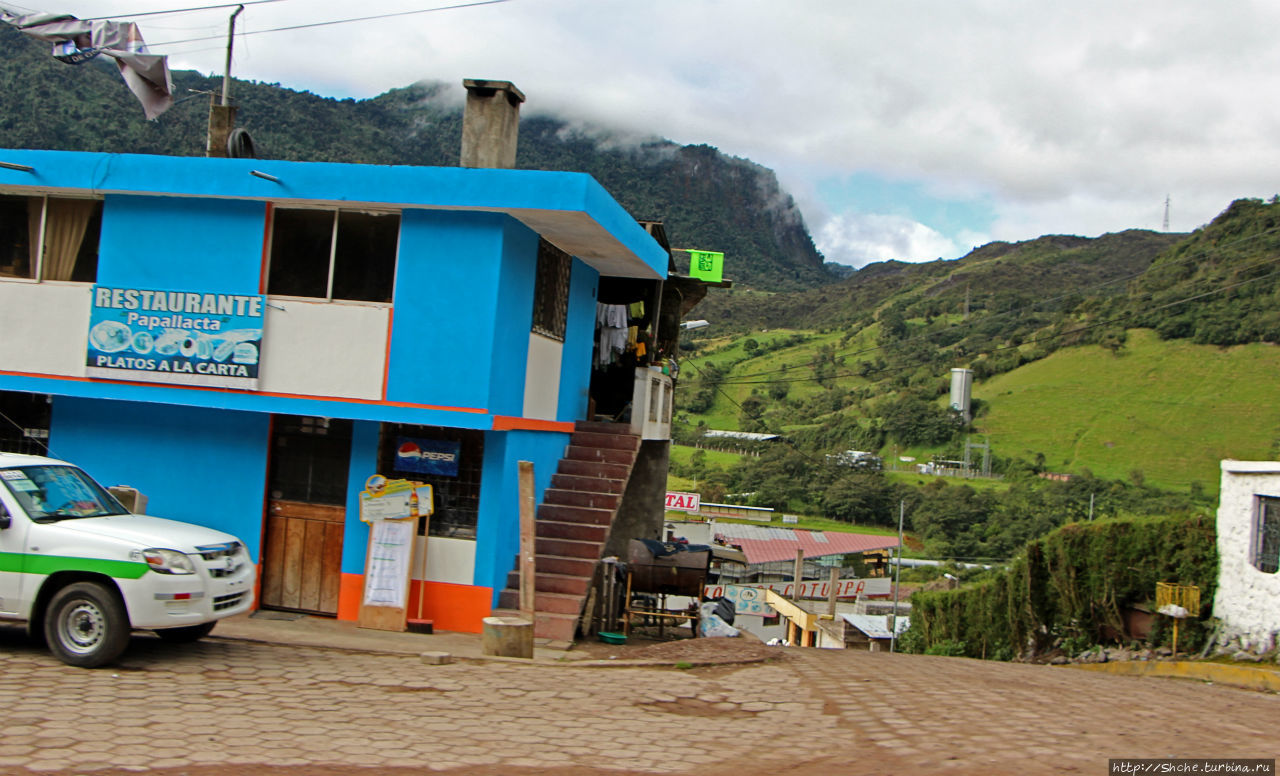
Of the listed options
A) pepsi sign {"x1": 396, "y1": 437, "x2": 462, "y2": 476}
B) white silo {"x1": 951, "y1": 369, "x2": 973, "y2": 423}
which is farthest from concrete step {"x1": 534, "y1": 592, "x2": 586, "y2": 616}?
white silo {"x1": 951, "y1": 369, "x2": 973, "y2": 423}

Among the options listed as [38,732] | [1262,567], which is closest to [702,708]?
[38,732]

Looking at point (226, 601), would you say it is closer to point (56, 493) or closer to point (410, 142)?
point (56, 493)

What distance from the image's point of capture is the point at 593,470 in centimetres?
1373

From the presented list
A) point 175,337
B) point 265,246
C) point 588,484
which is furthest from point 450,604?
point 265,246

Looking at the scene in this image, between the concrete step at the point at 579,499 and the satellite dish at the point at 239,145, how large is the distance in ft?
19.8

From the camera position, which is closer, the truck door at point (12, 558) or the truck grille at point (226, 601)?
the truck door at point (12, 558)

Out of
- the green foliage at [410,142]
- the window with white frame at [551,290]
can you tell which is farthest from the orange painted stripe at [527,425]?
the green foliage at [410,142]

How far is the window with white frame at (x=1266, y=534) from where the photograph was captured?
1327cm

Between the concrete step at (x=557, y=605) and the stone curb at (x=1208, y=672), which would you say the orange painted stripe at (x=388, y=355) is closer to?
the concrete step at (x=557, y=605)

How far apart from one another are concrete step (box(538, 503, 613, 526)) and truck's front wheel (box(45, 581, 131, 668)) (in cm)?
577

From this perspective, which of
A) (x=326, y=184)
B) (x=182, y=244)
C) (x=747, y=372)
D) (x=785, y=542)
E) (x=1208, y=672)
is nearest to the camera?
(x=326, y=184)

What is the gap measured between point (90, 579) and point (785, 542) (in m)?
37.5

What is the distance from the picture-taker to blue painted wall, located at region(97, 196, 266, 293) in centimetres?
1127

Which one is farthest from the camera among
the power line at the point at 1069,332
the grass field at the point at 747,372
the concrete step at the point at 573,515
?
the grass field at the point at 747,372
